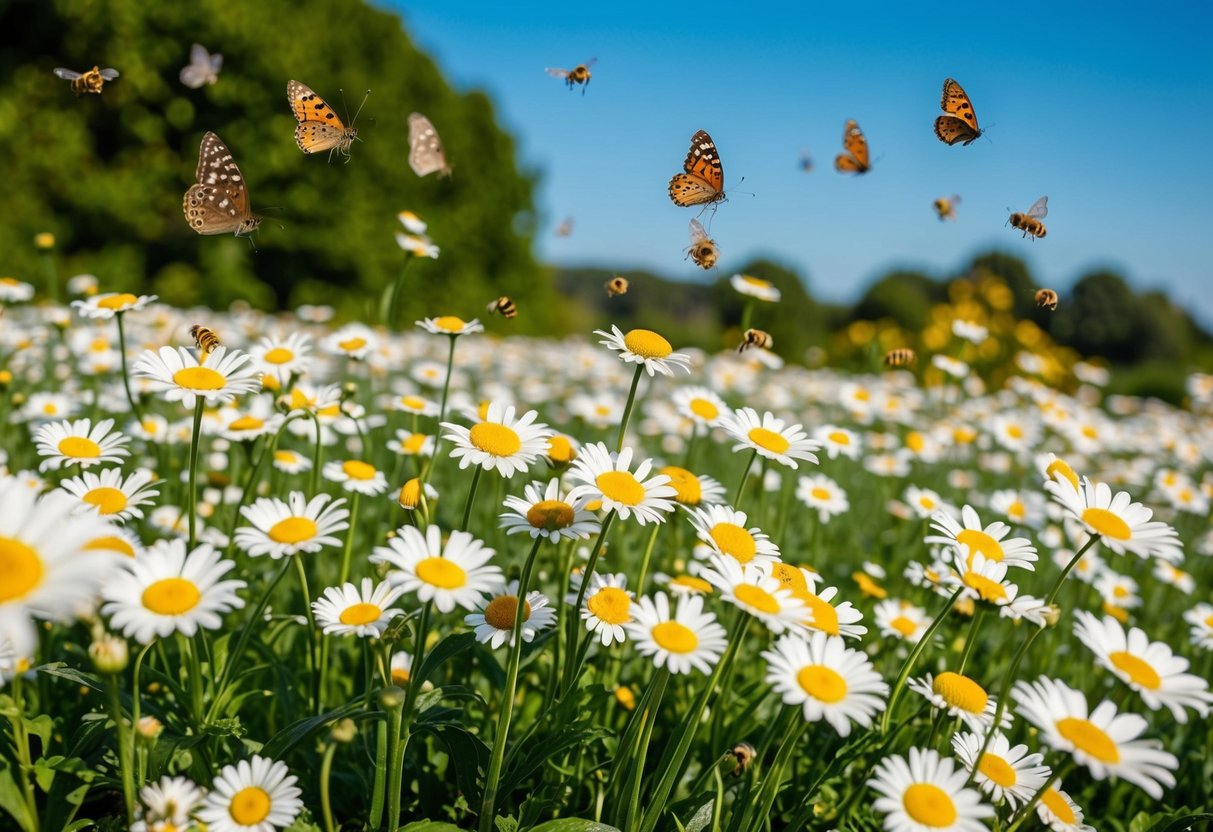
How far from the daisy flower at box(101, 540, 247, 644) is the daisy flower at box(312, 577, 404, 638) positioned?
11.8 inches

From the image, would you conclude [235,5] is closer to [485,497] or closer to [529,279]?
[529,279]

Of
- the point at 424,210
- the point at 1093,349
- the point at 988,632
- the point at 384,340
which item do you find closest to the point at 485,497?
the point at 384,340

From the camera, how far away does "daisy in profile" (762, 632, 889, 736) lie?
1.38 meters

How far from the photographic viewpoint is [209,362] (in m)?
Result: 1.91

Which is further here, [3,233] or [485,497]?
[3,233]

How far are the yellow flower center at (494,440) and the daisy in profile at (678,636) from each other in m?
0.51

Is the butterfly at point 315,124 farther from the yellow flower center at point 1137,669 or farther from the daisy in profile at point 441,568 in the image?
the yellow flower center at point 1137,669

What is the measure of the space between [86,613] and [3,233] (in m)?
12.8

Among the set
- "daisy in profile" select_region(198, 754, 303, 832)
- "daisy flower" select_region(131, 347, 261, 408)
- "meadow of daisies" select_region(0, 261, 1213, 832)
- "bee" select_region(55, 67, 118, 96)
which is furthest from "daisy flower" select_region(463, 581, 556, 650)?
"bee" select_region(55, 67, 118, 96)

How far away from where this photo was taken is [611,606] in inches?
69.0

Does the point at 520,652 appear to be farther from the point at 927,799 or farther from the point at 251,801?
the point at 927,799

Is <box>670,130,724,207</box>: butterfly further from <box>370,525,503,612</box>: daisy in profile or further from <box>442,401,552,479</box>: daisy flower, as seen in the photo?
<box>370,525,503,612</box>: daisy in profile

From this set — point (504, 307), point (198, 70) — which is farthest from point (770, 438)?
point (198, 70)

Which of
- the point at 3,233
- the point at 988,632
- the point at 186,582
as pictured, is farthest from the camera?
the point at 3,233
